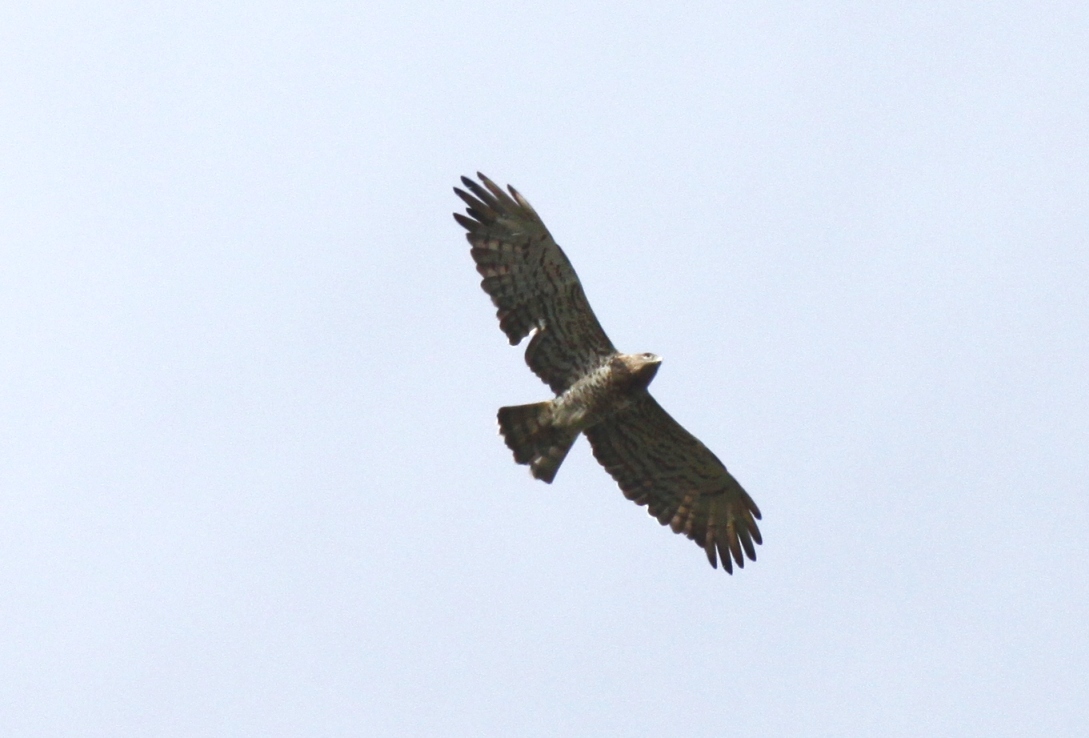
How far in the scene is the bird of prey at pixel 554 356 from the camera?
664 inches

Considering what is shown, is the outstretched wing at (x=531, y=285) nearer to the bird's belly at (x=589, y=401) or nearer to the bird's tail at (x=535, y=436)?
the bird's belly at (x=589, y=401)

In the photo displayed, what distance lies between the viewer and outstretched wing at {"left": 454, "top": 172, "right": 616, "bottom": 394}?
16.9 meters

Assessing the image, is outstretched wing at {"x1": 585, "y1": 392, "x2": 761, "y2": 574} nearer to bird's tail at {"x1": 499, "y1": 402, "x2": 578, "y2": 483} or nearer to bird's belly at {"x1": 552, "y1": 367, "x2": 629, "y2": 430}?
bird's belly at {"x1": 552, "y1": 367, "x2": 629, "y2": 430}

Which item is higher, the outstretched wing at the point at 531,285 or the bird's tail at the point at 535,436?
the outstretched wing at the point at 531,285

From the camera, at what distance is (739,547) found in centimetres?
1811

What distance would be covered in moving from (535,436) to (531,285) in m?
1.44

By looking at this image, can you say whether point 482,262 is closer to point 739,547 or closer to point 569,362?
point 569,362

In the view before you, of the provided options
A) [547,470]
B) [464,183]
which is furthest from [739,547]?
[464,183]

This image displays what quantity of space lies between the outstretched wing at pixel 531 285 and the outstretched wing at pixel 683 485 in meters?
0.87

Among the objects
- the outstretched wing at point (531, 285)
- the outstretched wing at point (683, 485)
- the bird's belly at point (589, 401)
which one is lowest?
the outstretched wing at point (683, 485)

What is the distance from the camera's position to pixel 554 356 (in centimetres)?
1714

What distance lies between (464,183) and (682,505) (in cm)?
388

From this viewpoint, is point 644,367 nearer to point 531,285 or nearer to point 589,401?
point 589,401

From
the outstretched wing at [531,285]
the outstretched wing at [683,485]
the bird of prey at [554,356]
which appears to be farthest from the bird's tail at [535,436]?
the outstretched wing at [683,485]
